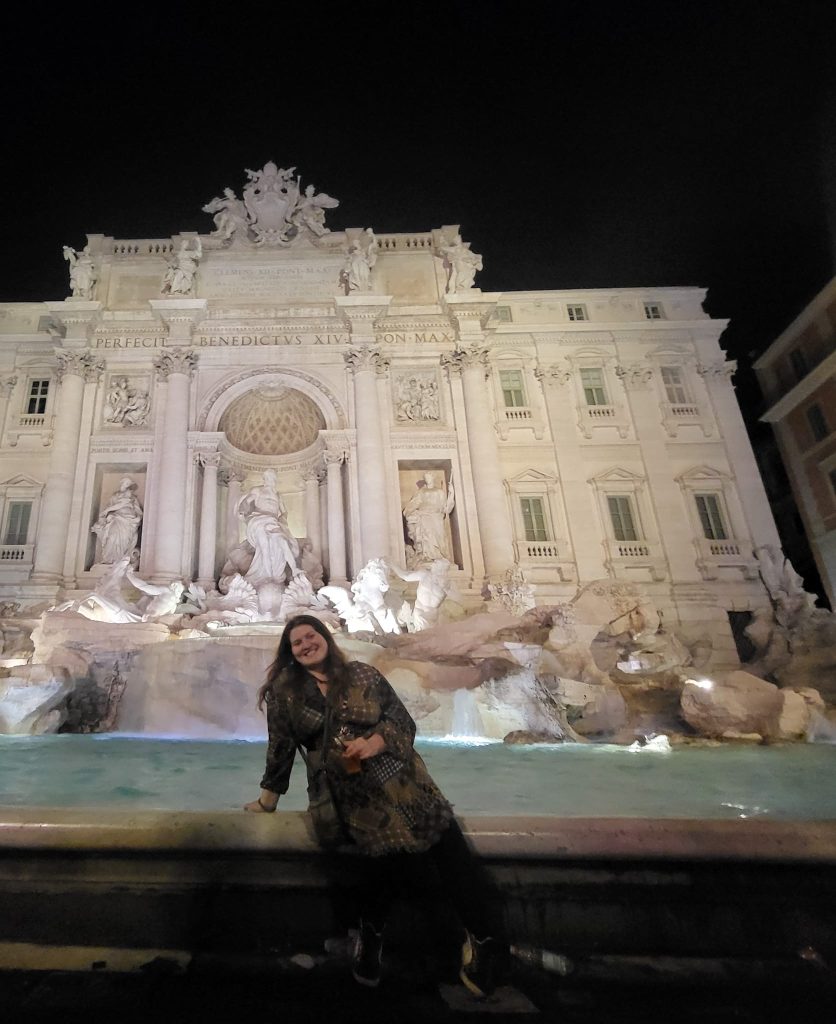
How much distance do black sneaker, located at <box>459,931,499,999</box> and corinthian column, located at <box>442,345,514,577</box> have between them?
14401 millimetres

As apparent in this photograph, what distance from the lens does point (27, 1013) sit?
1.84 metres

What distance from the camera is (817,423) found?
76.0ft

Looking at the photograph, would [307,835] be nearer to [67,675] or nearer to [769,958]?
[769,958]

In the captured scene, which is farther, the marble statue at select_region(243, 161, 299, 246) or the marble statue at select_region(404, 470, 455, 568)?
the marble statue at select_region(243, 161, 299, 246)

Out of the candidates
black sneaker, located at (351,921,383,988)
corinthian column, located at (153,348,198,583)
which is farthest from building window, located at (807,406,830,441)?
black sneaker, located at (351,921,383,988)

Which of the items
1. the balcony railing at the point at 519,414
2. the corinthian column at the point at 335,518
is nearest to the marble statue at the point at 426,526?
the corinthian column at the point at 335,518

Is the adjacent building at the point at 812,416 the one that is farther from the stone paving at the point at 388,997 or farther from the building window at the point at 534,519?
the stone paving at the point at 388,997

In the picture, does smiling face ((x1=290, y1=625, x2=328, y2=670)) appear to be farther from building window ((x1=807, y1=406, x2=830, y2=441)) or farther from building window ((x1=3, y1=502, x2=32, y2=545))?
building window ((x1=807, y1=406, x2=830, y2=441))

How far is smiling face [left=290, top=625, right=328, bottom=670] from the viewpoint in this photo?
8.04 feet

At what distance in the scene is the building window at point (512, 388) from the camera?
20.3 meters

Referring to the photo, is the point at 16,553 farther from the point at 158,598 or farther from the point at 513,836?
the point at 513,836

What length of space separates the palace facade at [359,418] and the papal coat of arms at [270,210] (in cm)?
8

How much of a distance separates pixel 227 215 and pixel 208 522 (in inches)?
461

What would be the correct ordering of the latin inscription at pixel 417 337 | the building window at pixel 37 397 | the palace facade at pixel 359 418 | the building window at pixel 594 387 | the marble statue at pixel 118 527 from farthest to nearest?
the building window at pixel 594 387
the latin inscription at pixel 417 337
the building window at pixel 37 397
the palace facade at pixel 359 418
the marble statue at pixel 118 527
